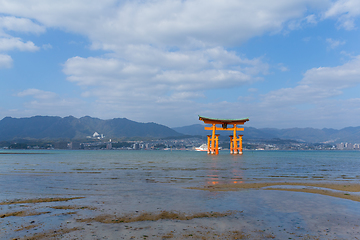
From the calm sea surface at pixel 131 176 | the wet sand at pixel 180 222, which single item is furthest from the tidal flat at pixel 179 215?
the calm sea surface at pixel 131 176

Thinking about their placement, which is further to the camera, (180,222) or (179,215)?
(179,215)

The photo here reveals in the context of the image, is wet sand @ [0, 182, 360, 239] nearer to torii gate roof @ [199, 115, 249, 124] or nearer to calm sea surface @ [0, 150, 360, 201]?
calm sea surface @ [0, 150, 360, 201]

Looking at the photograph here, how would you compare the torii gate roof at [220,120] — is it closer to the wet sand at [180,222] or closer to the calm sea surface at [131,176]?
the calm sea surface at [131,176]

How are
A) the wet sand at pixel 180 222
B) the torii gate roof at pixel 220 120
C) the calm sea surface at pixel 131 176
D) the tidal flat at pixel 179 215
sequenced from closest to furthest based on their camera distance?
1. the wet sand at pixel 180 222
2. the tidal flat at pixel 179 215
3. the calm sea surface at pixel 131 176
4. the torii gate roof at pixel 220 120

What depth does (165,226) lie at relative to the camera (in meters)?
6.20

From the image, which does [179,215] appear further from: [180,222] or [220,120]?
[220,120]

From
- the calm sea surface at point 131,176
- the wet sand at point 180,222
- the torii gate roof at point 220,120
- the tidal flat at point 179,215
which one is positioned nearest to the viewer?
the wet sand at point 180,222

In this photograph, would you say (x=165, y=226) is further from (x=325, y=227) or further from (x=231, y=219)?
(x=325, y=227)

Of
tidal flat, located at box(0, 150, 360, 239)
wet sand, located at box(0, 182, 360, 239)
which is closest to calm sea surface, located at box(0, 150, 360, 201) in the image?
tidal flat, located at box(0, 150, 360, 239)

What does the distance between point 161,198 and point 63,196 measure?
4582mm

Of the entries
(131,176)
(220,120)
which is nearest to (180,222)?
(131,176)

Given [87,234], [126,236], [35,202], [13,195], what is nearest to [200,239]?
[126,236]

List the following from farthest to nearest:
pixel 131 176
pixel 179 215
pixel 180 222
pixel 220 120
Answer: pixel 220 120, pixel 131 176, pixel 179 215, pixel 180 222

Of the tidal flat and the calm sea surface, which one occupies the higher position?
the tidal flat
